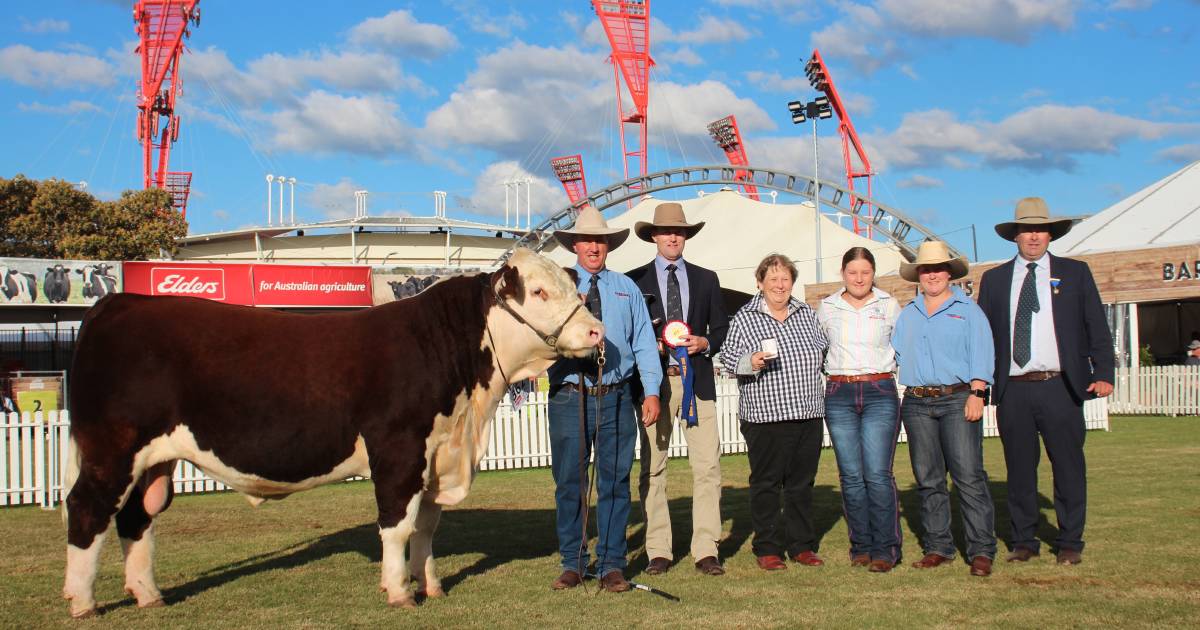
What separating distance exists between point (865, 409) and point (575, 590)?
225cm

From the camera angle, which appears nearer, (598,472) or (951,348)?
(598,472)

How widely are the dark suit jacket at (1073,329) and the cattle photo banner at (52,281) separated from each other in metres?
23.1

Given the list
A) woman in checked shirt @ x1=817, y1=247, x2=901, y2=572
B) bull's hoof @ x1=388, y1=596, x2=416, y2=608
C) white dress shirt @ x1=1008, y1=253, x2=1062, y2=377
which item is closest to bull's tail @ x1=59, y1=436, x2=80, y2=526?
bull's hoof @ x1=388, y1=596, x2=416, y2=608

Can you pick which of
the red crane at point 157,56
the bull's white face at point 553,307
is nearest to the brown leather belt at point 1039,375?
the bull's white face at point 553,307

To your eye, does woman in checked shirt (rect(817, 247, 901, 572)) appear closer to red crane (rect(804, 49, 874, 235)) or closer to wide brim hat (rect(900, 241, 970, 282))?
wide brim hat (rect(900, 241, 970, 282))

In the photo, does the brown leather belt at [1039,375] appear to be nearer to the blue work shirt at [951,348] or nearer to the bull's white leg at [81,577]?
the blue work shirt at [951,348]

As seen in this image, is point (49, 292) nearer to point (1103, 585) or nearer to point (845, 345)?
point (845, 345)

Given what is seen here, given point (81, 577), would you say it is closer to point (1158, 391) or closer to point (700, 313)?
point (700, 313)

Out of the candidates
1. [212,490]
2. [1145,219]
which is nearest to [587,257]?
[212,490]

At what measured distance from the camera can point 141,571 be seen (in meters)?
5.60

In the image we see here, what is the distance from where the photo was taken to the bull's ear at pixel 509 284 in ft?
18.3

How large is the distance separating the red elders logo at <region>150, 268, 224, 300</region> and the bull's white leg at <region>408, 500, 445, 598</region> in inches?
854

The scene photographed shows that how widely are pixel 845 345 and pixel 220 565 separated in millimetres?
4679

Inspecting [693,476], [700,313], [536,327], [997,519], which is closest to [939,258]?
[700,313]
